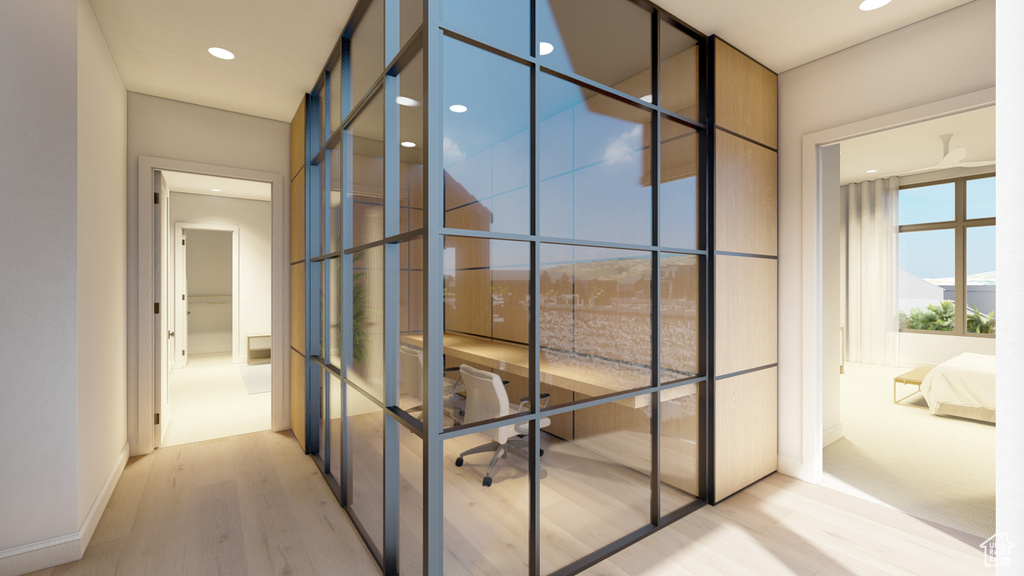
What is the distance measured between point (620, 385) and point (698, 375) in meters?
0.65

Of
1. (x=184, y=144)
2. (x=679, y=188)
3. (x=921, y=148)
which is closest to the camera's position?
(x=679, y=188)

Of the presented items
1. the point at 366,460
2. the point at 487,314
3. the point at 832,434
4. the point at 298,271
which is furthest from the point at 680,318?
the point at 298,271

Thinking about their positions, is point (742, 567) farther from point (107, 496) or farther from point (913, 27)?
point (107, 496)

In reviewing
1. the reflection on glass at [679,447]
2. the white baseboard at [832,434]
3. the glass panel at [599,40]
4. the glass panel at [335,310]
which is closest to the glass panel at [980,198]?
the white baseboard at [832,434]

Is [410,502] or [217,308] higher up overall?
[217,308]

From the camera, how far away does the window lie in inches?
220

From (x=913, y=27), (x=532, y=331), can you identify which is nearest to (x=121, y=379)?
(x=532, y=331)

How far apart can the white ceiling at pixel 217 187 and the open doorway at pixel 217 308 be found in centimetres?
1

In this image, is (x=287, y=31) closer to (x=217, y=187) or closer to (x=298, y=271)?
(x=298, y=271)

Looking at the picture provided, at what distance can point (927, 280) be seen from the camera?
20.1ft

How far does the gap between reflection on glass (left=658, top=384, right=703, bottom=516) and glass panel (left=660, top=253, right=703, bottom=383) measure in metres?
0.11

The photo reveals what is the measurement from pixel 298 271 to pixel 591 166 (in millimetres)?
2540

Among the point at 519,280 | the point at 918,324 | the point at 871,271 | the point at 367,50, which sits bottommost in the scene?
the point at 918,324

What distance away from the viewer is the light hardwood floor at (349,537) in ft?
6.58
